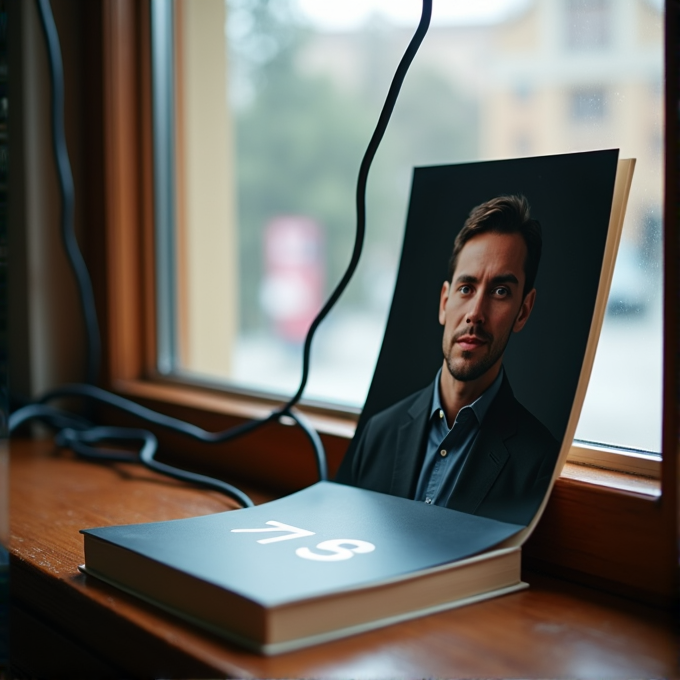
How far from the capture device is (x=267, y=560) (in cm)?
42

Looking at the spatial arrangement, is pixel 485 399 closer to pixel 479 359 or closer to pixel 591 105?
pixel 479 359

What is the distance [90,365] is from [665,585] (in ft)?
2.32

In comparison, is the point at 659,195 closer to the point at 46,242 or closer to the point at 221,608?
the point at 221,608

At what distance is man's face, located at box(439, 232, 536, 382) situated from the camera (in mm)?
519

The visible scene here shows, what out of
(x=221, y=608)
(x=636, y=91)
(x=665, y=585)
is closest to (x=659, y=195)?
(x=636, y=91)

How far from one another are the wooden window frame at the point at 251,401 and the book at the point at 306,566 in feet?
0.17

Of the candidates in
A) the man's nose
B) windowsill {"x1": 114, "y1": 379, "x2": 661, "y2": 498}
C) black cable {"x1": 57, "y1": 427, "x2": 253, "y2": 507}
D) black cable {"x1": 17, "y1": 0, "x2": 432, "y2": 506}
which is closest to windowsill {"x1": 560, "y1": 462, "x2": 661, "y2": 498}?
windowsill {"x1": 114, "y1": 379, "x2": 661, "y2": 498}

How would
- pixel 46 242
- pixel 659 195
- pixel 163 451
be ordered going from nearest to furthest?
pixel 659 195 → pixel 163 451 → pixel 46 242

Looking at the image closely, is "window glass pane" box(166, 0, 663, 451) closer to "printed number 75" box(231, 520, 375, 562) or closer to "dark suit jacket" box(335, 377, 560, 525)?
"dark suit jacket" box(335, 377, 560, 525)

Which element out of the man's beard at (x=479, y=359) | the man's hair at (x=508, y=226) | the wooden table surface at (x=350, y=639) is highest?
the man's hair at (x=508, y=226)

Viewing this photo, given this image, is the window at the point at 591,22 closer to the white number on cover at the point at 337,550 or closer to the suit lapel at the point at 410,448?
the suit lapel at the point at 410,448

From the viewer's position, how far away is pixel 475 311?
0.53 m

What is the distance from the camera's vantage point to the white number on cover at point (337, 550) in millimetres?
425

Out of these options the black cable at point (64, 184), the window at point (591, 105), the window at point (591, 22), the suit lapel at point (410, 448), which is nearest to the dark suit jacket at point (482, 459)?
the suit lapel at point (410, 448)
